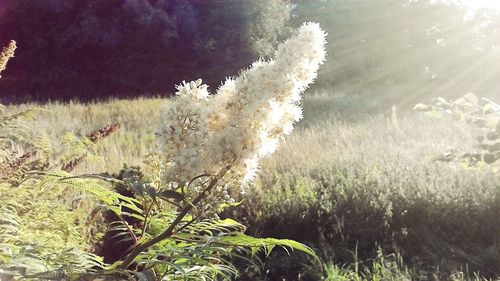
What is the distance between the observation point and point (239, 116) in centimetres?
117

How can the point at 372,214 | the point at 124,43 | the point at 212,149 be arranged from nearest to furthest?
the point at 212,149 → the point at 372,214 → the point at 124,43

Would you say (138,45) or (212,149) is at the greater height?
(138,45)

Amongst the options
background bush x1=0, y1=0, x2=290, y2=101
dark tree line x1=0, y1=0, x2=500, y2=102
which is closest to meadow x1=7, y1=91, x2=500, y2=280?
dark tree line x1=0, y1=0, x2=500, y2=102

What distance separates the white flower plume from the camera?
112 cm

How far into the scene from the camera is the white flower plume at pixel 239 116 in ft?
3.67

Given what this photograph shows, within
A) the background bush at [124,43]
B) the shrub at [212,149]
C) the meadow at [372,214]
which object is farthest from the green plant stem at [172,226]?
the background bush at [124,43]

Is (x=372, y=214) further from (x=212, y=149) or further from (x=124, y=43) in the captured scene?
(x=124, y=43)

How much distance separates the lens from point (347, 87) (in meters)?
24.1

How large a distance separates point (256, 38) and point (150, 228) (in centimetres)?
2114

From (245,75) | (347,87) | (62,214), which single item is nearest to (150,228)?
(62,214)

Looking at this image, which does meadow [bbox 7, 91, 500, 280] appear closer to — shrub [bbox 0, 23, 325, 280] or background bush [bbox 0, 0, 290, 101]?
shrub [bbox 0, 23, 325, 280]

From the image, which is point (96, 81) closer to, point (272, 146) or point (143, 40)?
point (143, 40)

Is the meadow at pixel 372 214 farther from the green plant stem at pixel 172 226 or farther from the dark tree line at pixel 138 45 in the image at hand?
the dark tree line at pixel 138 45

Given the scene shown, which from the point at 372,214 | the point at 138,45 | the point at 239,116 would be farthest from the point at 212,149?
the point at 138,45
